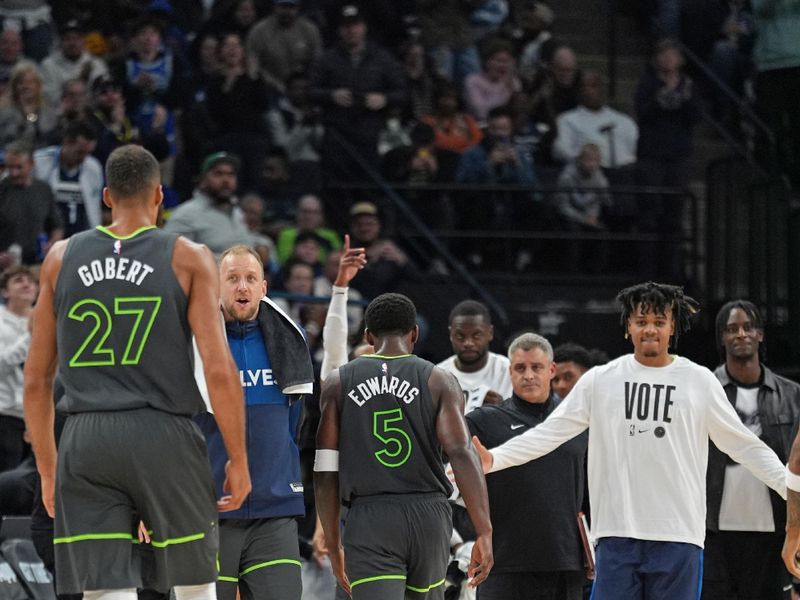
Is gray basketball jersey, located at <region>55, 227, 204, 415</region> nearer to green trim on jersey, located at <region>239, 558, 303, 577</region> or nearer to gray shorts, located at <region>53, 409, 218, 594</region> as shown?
gray shorts, located at <region>53, 409, 218, 594</region>

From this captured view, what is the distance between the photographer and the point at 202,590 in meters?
6.21

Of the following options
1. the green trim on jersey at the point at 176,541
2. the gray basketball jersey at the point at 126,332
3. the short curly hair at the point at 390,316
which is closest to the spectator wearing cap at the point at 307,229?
the short curly hair at the point at 390,316

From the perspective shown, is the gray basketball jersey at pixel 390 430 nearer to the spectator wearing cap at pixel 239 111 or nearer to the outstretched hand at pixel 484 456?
the outstretched hand at pixel 484 456

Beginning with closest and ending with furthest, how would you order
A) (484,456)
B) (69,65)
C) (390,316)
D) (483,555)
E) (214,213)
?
(483,555), (390,316), (484,456), (214,213), (69,65)

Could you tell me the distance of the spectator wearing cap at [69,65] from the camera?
15078 mm

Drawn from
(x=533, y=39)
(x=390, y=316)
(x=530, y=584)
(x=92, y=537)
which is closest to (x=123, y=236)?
Answer: (x=92, y=537)

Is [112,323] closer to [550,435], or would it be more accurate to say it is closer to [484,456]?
[484,456]

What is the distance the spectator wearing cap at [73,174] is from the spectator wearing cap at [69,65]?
4.27 ft

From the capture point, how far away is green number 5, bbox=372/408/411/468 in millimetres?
7391

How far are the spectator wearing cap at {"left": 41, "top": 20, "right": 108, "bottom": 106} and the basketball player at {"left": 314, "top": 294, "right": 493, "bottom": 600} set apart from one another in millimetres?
8333

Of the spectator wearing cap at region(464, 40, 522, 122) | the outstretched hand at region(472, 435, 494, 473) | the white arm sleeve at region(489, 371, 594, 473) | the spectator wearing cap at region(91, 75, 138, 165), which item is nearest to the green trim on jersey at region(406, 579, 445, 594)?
the outstretched hand at region(472, 435, 494, 473)

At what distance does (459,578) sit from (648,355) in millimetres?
2284

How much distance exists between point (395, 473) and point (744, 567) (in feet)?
9.39

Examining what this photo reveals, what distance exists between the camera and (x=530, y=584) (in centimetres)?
885
